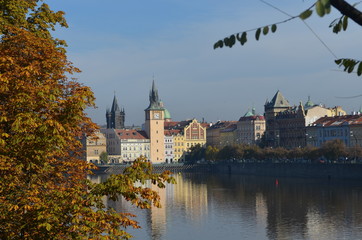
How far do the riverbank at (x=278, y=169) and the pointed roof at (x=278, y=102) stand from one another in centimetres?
1975

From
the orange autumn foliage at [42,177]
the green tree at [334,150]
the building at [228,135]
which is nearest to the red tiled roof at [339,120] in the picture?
the green tree at [334,150]

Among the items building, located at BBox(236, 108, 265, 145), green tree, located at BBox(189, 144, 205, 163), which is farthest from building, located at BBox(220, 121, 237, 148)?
green tree, located at BBox(189, 144, 205, 163)

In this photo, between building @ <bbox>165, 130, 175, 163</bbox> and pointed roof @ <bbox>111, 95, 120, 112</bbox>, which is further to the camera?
pointed roof @ <bbox>111, 95, 120, 112</bbox>

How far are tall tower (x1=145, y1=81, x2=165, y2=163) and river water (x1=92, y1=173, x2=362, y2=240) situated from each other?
78813 millimetres

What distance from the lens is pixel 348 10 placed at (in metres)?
4.86

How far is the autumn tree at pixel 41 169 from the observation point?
35.9 ft

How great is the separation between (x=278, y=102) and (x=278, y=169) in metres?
40.0

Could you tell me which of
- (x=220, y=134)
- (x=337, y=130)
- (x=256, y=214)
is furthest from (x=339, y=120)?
(x=256, y=214)

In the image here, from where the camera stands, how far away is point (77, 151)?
53.9 ft

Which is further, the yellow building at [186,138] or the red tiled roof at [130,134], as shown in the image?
the yellow building at [186,138]

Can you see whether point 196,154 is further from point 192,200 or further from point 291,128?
point 192,200

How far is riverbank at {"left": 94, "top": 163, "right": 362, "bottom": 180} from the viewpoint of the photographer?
8269 centimetres

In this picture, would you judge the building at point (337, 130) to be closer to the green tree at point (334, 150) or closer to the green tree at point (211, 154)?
the green tree at point (334, 150)

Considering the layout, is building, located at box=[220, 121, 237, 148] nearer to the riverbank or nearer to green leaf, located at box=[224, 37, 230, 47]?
the riverbank
